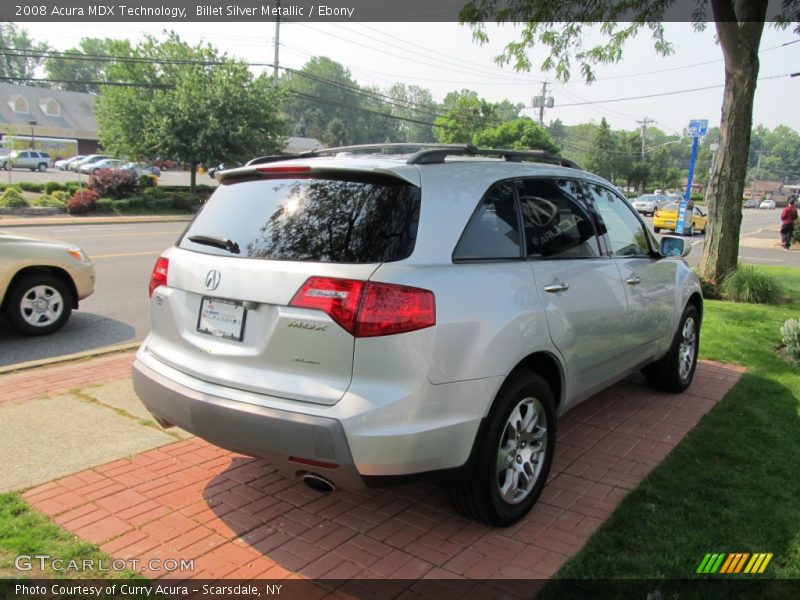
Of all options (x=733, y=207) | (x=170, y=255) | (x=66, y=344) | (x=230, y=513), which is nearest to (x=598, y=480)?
(x=230, y=513)

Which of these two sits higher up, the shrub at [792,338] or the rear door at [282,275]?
the rear door at [282,275]

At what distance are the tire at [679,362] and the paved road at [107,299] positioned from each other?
5382 mm

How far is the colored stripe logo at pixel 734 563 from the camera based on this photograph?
292 centimetres

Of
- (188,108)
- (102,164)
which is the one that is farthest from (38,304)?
(102,164)

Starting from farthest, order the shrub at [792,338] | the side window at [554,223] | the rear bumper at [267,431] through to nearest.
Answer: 1. the shrub at [792,338]
2. the side window at [554,223]
3. the rear bumper at [267,431]

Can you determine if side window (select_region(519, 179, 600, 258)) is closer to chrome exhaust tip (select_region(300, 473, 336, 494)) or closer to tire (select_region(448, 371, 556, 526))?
tire (select_region(448, 371, 556, 526))

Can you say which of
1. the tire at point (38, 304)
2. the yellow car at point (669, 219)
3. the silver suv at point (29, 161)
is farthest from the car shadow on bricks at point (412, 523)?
the silver suv at point (29, 161)

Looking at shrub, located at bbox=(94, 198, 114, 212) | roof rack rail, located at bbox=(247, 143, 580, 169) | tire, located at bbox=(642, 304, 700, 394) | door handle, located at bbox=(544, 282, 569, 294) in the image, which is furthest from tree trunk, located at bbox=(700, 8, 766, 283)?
shrub, located at bbox=(94, 198, 114, 212)

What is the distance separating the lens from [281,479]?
12.3ft

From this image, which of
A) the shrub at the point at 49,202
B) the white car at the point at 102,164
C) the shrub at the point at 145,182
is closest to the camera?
the shrub at the point at 49,202

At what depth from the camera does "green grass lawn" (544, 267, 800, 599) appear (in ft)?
9.57

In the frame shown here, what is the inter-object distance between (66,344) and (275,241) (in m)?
4.82

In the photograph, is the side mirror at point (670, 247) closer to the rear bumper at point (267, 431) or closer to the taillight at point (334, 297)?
the taillight at point (334, 297)

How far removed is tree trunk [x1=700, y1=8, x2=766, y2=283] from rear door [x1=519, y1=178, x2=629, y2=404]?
23.9ft
